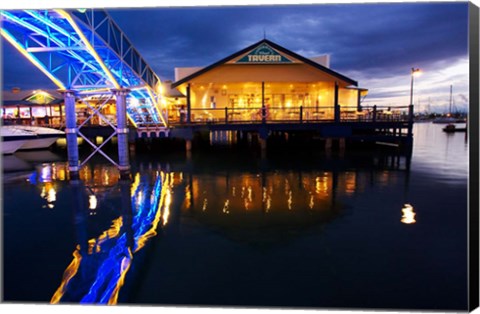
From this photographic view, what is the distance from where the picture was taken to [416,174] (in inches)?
591

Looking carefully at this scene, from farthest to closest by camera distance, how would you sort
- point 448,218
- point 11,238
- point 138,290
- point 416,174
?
point 416,174, point 448,218, point 11,238, point 138,290

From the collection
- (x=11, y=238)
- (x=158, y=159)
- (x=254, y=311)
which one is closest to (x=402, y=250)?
(x=254, y=311)

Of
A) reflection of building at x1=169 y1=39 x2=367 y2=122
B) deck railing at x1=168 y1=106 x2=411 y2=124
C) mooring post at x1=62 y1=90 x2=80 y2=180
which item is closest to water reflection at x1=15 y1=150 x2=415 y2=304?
mooring post at x1=62 y1=90 x2=80 y2=180

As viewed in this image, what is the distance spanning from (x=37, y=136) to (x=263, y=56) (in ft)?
63.3

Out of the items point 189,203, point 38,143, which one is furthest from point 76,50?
point 38,143

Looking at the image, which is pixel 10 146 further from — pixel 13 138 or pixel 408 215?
pixel 408 215

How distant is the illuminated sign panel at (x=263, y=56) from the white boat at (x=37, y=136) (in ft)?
56.5

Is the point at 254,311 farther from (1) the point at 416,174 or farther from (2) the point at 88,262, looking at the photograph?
(1) the point at 416,174

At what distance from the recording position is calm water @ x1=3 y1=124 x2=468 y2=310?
5.21m

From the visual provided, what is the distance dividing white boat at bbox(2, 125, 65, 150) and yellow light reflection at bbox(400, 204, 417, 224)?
87.3ft

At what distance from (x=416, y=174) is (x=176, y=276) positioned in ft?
44.0

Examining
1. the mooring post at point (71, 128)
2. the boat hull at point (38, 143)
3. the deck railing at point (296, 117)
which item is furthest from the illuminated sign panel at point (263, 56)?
the boat hull at point (38, 143)

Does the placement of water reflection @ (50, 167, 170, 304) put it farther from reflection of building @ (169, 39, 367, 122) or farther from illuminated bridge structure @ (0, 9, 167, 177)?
reflection of building @ (169, 39, 367, 122)

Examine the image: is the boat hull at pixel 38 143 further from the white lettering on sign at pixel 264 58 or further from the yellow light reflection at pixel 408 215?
the yellow light reflection at pixel 408 215
